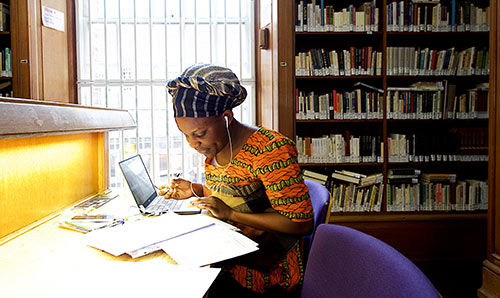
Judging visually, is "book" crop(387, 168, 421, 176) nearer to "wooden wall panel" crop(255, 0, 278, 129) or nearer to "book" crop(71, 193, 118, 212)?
"wooden wall panel" crop(255, 0, 278, 129)

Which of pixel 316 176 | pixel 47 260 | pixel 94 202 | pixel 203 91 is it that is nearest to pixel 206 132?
pixel 203 91

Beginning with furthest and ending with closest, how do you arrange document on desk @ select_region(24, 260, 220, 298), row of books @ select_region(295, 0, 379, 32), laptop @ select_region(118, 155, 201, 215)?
row of books @ select_region(295, 0, 379, 32)
laptop @ select_region(118, 155, 201, 215)
document on desk @ select_region(24, 260, 220, 298)

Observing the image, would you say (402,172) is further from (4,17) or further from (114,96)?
(4,17)

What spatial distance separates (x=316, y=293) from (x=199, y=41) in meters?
3.06

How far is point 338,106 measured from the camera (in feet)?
10.1

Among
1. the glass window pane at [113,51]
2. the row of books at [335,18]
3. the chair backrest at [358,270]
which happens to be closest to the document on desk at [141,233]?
the chair backrest at [358,270]

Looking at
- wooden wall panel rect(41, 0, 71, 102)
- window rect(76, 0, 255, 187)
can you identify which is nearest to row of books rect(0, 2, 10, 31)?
wooden wall panel rect(41, 0, 71, 102)

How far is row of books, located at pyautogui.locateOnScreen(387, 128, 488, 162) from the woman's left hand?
216cm

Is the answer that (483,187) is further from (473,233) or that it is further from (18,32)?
(18,32)

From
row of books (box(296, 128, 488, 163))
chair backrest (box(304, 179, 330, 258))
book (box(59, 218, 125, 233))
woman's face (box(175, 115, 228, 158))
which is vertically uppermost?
woman's face (box(175, 115, 228, 158))

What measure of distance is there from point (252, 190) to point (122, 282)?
0.65 meters

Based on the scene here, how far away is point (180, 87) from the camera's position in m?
1.27

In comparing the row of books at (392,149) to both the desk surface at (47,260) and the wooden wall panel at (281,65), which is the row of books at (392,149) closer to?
the wooden wall panel at (281,65)

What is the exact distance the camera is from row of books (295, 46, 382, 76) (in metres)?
3.04
